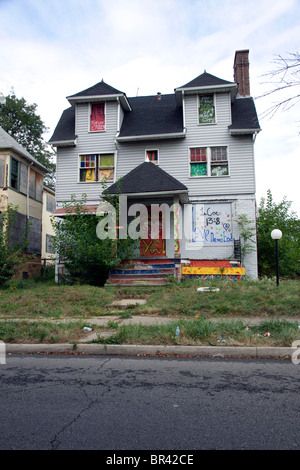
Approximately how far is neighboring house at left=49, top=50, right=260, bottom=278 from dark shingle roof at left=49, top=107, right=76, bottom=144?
6 centimetres

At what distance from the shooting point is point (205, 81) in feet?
60.5

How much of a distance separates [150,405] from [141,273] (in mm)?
10503

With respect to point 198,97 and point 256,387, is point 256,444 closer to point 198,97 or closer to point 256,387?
point 256,387

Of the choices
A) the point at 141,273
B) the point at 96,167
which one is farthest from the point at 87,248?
the point at 96,167

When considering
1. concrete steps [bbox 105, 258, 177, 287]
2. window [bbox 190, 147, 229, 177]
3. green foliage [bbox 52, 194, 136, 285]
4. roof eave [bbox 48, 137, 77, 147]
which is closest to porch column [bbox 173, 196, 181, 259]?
concrete steps [bbox 105, 258, 177, 287]

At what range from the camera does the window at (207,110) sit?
18.5 metres

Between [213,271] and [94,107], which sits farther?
[94,107]

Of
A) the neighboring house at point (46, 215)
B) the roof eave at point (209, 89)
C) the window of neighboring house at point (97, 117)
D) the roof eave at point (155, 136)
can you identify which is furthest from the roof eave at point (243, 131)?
the neighboring house at point (46, 215)

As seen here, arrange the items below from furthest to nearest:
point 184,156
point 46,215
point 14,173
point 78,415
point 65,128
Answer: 1. point 46,215
2. point 14,173
3. point 65,128
4. point 184,156
5. point 78,415

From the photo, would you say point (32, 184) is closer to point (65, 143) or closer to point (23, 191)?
point (23, 191)

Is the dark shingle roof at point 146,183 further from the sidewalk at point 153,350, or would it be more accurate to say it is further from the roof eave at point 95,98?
the sidewalk at point 153,350

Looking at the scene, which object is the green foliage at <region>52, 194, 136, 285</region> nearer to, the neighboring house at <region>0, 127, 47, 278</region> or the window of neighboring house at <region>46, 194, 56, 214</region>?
the neighboring house at <region>0, 127, 47, 278</region>

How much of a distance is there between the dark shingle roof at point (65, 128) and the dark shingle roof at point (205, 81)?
6320 millimetres
